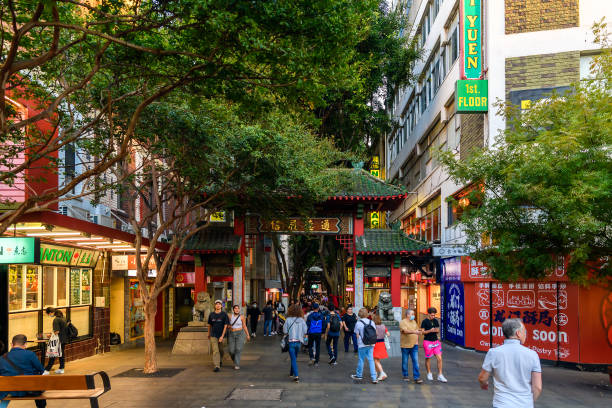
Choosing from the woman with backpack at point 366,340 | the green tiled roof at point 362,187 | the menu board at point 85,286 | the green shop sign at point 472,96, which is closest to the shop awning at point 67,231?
the menu board at point 85,286

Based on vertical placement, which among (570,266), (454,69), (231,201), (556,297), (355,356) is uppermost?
(454,69)

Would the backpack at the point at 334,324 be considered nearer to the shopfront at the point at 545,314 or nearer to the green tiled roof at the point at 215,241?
the shopfront at the point at 545,314

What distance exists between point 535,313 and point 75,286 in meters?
14.9

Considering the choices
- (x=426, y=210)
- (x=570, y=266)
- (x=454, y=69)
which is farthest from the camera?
(x=426, y=210)

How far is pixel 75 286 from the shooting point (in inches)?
696

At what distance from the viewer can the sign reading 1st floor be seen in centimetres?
1869

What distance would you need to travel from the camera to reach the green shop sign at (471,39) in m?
19.2

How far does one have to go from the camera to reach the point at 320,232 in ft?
76.4

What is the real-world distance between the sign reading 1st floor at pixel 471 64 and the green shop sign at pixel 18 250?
13.9 meters

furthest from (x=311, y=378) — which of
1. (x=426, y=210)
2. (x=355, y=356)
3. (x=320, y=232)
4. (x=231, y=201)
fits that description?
(x=426, y=210)

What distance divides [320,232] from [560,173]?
1281cm

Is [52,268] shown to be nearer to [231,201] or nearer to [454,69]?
Answer: [231,201]

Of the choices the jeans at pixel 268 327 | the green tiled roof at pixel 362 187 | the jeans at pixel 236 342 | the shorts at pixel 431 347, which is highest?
the green tiled roof at pixel 362 187

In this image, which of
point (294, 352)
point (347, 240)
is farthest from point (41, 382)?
point (347, 240)
